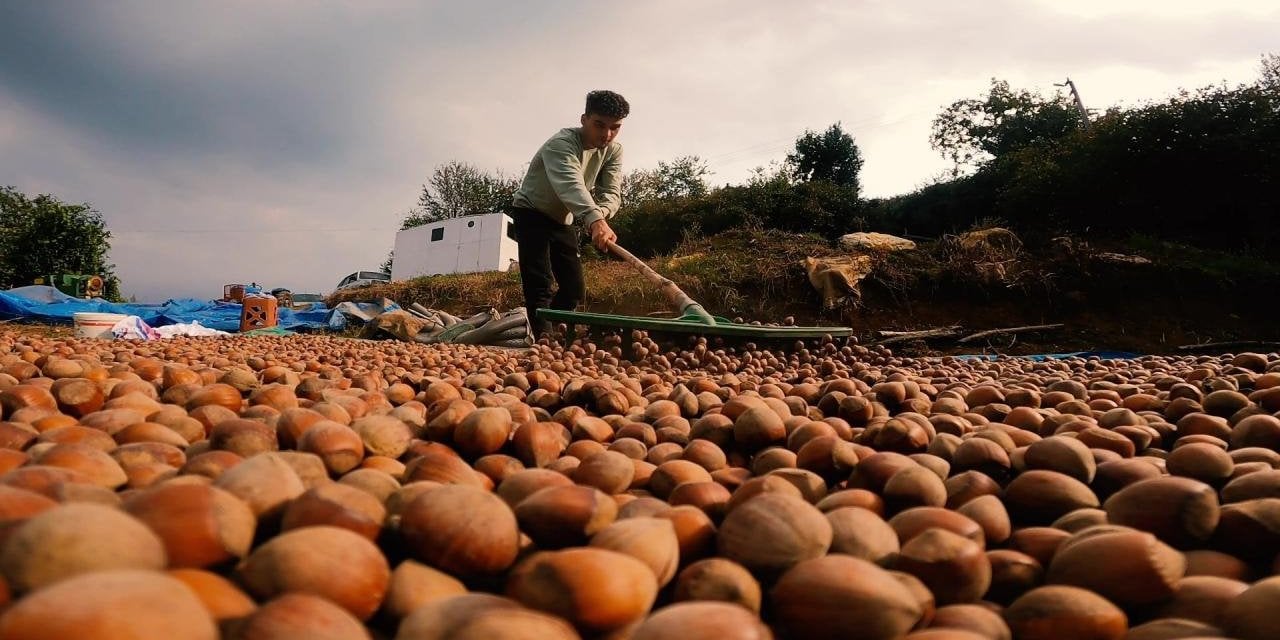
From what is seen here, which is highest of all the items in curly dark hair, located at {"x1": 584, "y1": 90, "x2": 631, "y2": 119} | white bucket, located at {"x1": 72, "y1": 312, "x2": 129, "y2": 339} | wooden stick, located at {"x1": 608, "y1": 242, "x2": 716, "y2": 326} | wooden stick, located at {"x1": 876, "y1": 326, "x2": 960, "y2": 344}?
curly dark hair, located at {"x1": 584, "y1": 90, "x2": 631, "y2": 119}

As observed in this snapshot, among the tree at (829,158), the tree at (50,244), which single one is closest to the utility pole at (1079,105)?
the tree at (829,158)

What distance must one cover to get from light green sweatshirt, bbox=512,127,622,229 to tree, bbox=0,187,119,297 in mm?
19830

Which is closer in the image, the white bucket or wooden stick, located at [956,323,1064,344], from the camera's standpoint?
the white bucket

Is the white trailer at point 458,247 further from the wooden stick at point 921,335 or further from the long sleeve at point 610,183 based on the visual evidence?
the long sleeve at point 610,183

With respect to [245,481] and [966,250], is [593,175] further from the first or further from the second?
[966,250]

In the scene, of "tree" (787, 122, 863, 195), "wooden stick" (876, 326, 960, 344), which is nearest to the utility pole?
"tree" (787, 122, 863, 195)

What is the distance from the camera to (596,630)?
84 cm

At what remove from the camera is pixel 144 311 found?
11.2 meters

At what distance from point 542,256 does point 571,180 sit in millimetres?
761

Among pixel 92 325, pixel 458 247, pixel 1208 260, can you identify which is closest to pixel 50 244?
pixel 458 247

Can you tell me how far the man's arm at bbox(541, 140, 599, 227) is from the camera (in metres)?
5.18

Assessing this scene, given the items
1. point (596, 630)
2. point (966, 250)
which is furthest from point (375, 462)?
point (966, 250)

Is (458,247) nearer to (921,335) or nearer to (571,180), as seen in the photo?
(921,335)

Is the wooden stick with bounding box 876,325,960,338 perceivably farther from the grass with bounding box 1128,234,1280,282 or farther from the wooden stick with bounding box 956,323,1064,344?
the grass with bounding box 1128,234,1280,282
